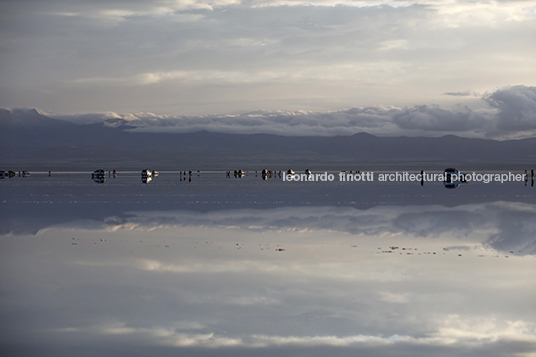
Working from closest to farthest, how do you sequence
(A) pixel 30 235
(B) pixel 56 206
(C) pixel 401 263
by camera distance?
1. (C) pixel 401 263
2. (A) pixel 30 235
3. (B) pixel 56 206

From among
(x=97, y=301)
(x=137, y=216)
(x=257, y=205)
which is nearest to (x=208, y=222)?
(x=137, y=216)

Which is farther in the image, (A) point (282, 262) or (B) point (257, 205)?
(B) point (257, 205)

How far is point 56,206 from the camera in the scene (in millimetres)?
48000

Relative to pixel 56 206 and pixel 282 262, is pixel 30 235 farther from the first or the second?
pixel 56 206

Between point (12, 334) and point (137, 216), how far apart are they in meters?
26.3

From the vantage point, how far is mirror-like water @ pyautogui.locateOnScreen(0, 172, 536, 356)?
463 inches

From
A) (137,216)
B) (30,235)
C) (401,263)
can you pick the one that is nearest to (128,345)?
(401,263)

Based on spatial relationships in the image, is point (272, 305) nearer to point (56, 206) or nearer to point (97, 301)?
point (97, 301)

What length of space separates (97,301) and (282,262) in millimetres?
7566

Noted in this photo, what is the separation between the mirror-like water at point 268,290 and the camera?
38.6 ft

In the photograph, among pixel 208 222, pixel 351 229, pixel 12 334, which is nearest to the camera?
pixel 12 334

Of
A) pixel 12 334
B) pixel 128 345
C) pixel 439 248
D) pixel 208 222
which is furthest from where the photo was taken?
pixel 208 222

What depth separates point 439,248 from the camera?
23969mm

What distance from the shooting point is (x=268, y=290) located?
1617 cm
